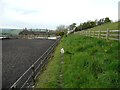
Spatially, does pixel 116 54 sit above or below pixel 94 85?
above

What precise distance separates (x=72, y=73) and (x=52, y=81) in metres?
0.93

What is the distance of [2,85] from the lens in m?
11.3

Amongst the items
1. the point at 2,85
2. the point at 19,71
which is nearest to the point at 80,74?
the point at 2,85

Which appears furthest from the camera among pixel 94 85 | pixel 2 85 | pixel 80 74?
pixel 2 85

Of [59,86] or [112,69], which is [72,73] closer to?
[59,86]

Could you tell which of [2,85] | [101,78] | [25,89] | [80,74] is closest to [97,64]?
[80,74]

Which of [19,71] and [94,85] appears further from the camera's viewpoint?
[19,71]

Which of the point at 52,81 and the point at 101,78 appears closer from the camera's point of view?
the point at 101,78

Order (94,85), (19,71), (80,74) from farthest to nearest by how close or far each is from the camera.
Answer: (19,71) < (80,74) < (94,85)

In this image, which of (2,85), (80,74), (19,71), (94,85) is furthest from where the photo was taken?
(19,71)

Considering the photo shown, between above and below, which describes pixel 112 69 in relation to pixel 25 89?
above

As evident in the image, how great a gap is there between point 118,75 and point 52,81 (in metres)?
3.08

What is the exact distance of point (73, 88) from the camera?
901 centimetres

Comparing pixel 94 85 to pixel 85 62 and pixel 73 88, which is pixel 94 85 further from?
pixel 85 62
